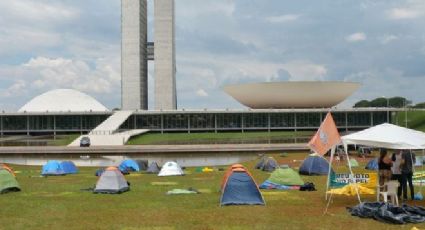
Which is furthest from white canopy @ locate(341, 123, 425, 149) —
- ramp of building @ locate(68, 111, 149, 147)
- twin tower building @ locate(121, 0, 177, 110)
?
twin tower building @ locate(121, 0, 177, 110)

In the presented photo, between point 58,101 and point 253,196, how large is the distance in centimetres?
10420

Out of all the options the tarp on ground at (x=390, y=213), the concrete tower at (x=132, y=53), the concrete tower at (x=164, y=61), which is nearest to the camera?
the tarp on ground at (x=390, y=213)

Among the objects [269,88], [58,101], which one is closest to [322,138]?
[269,88]

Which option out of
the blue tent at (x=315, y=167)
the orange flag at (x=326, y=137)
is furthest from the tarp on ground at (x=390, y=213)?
the blue tent at (x=315, y=167)

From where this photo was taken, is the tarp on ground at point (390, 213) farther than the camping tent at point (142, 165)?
No

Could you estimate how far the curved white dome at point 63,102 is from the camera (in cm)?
11331

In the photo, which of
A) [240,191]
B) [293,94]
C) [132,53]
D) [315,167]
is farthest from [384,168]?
[132,53]

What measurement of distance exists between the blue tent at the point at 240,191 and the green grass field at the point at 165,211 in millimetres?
413

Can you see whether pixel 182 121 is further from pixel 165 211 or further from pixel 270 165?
pixel 165 211

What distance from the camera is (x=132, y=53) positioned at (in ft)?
372

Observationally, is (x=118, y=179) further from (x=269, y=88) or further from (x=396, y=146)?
(x=269, y=88)

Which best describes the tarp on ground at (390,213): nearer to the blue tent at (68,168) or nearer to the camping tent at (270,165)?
the camping tent at (270,165)

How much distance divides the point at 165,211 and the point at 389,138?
724 centimetres

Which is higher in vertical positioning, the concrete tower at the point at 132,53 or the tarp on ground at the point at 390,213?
the concrete tower at the point at 132,53
